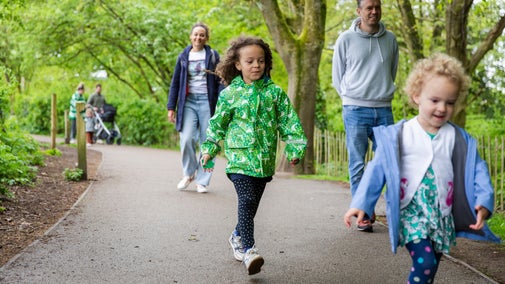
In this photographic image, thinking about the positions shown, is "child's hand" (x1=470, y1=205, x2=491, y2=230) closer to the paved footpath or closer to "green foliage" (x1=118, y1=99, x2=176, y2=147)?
the paved footpath

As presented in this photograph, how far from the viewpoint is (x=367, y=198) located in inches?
144

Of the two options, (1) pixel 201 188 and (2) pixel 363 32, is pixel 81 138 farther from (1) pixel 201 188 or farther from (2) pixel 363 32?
(2) pixel 363 32

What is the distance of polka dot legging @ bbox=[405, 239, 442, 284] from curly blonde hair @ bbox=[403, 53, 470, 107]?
84cm

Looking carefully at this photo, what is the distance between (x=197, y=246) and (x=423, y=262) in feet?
9.10

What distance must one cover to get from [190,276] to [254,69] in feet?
5.24

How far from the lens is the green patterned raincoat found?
510 cm

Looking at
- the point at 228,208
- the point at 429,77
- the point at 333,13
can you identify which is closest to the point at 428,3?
the point at 333,13

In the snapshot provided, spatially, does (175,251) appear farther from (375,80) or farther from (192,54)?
(192,54)

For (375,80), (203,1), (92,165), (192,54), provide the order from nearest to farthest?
(375,80)
(192,54)
(92,165)
(203,1)

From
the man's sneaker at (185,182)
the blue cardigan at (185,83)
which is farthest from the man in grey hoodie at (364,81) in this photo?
the man's sneaker at (185,182)

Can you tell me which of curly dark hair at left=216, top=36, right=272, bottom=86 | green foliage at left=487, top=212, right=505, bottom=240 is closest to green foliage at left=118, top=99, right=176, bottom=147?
green foliage at left=487, top=212, right=505, bottom=240

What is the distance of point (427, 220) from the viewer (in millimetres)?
3662

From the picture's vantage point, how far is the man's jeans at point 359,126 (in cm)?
660

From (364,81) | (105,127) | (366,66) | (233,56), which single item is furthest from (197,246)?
(105,127)
